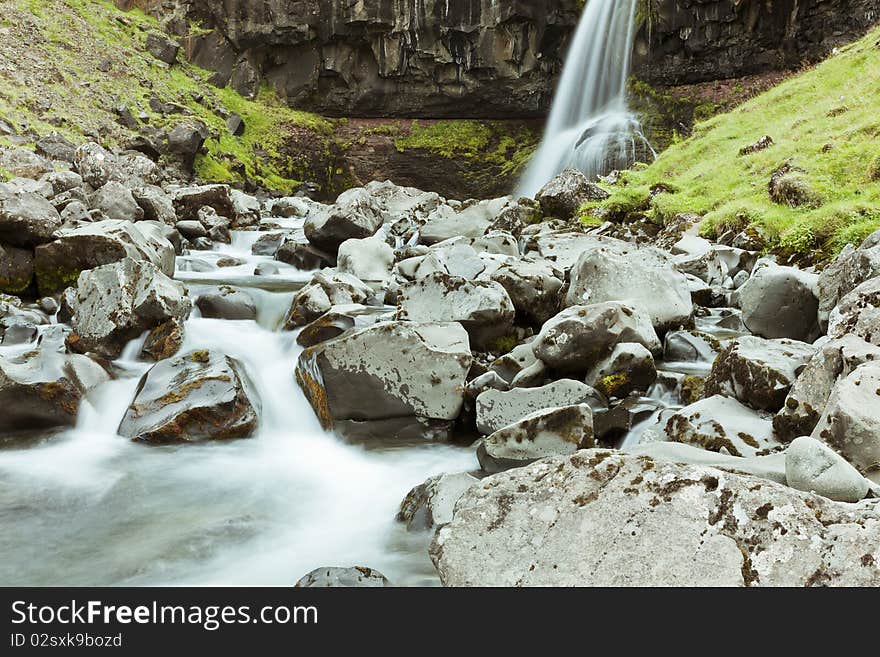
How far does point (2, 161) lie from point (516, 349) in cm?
1486

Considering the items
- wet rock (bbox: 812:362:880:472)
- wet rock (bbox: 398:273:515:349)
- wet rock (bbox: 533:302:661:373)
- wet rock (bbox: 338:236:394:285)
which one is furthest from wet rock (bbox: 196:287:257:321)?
wet rock (bbox: 812:362:880:472)

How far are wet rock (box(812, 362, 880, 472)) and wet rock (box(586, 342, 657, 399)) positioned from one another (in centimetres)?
224

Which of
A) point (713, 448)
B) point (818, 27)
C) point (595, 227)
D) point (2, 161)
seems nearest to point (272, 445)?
point (713, 448)

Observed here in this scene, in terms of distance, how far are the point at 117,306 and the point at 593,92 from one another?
25966 millimetres

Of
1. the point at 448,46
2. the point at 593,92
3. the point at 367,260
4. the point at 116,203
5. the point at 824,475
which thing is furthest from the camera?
the point at 448,46

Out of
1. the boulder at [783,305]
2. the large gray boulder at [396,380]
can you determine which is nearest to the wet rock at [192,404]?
the large gray boulder at [396,380]

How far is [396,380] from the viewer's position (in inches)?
242

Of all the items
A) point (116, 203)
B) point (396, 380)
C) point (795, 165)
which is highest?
point (795, 165)

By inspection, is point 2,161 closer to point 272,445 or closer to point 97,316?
point 97,316

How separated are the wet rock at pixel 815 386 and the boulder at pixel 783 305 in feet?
6.91

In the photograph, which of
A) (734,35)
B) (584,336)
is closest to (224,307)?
(584,336)

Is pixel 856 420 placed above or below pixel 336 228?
above

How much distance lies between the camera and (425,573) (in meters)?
→ 3.99

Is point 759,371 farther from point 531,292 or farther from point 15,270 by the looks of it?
point 15,270
